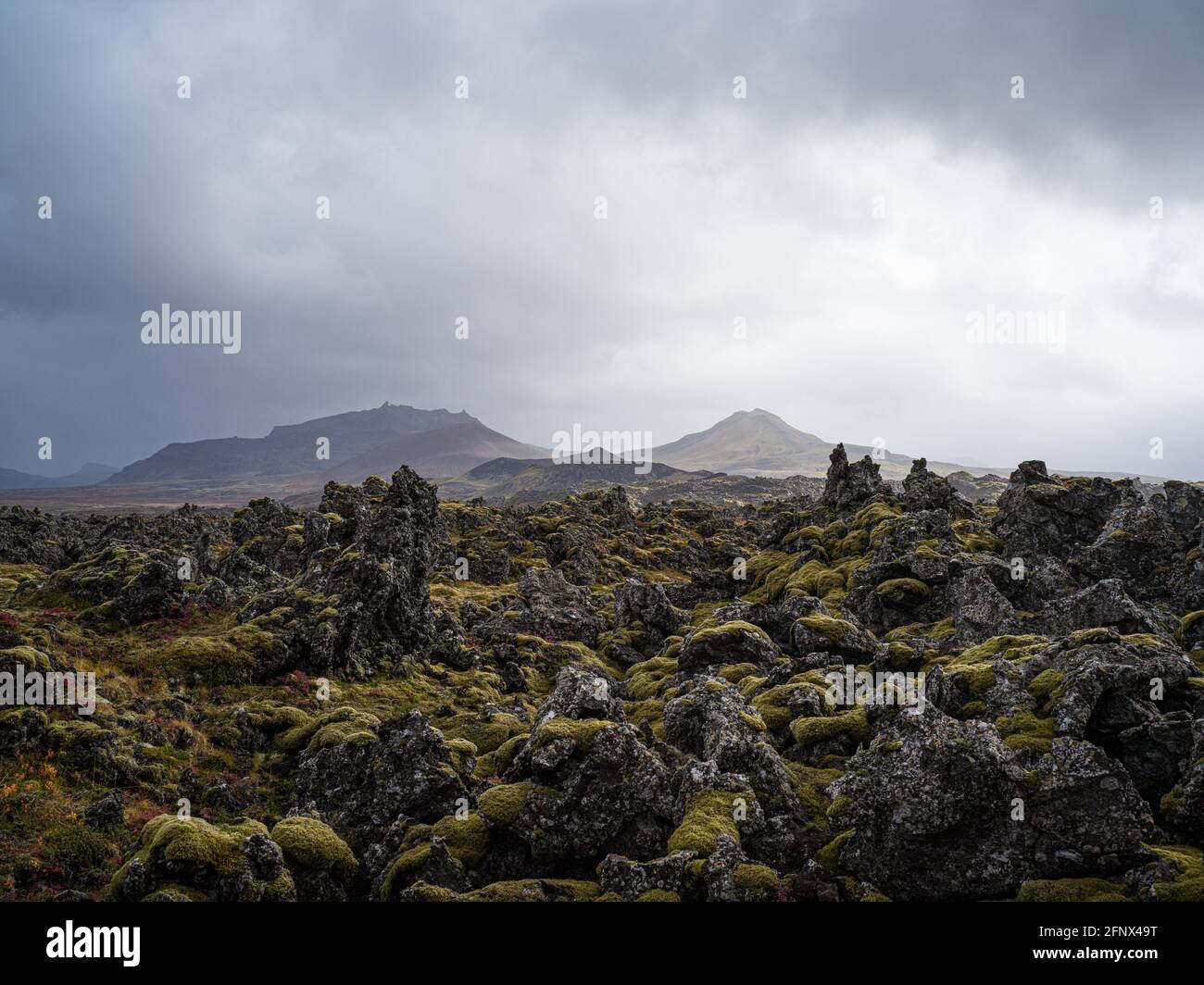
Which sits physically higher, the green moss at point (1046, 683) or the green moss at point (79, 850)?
the green moss at point (1046, 683)

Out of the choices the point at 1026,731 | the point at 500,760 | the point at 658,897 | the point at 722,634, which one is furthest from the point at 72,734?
the point at 1026,731

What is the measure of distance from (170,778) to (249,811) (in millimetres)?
3948

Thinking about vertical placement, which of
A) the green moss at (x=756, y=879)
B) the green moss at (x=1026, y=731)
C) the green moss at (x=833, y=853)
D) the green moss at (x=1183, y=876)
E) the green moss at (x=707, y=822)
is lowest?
the green moss at (x=833, y=853)

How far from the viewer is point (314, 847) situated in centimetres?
1753

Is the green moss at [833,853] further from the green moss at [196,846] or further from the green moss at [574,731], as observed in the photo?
the green moss at [196,846]

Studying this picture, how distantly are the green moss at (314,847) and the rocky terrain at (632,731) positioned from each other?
0.24 feet

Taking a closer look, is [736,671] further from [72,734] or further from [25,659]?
[25,659]

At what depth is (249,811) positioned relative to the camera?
76.6 feet

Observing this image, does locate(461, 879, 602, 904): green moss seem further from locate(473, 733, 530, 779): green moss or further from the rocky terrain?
locate(473, 733, 530, 779): green moss

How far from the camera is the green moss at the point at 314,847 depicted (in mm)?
17266

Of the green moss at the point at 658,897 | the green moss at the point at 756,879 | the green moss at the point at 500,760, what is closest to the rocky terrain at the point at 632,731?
the green moss at the point at 756,879

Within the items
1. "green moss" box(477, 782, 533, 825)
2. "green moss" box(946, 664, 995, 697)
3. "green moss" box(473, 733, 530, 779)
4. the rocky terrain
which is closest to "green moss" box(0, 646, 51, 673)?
the rocky terrain
